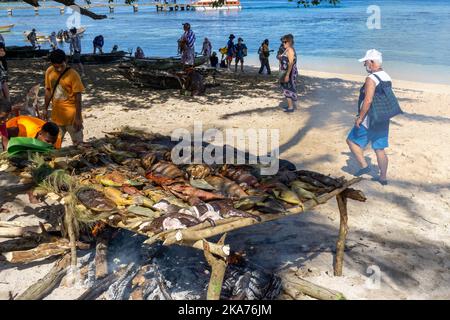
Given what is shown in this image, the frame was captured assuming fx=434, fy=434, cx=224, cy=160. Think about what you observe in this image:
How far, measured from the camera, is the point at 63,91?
283 inches

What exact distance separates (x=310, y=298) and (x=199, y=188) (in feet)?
5.82

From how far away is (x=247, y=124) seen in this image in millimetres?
12188

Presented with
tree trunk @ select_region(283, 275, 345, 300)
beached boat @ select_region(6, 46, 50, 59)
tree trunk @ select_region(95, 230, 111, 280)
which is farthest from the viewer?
beached boat @ select_region(6, 46, 50, 59)

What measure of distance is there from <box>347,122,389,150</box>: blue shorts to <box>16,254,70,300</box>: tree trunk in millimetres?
5380

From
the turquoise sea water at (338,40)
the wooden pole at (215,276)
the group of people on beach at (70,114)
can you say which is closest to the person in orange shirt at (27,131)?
the group of people on beach at (70,114)

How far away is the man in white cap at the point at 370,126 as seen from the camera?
7.33 m

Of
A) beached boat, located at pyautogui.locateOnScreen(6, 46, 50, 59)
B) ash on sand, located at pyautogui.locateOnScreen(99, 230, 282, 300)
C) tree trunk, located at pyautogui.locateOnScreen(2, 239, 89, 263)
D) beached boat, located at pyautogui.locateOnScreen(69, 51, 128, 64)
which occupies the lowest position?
ash on sand, located at pyautogui.locateOnScreen(99, 230, 282, 300)

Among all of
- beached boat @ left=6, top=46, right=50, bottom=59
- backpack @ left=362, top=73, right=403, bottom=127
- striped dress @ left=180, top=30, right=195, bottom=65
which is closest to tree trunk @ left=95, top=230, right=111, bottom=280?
backpack @ left=362, top=73, right=403, bottom=127

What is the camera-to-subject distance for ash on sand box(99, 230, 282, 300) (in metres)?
4.75

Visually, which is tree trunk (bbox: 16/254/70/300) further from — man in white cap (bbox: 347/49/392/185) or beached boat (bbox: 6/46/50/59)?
beached boat (bbox: 6/46/50/59)

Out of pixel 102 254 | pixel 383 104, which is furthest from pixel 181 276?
pixel 383 104

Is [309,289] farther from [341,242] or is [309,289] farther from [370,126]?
[370,126]

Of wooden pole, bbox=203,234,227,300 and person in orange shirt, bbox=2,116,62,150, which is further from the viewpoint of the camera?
person in orange shirt, bbox=2,116,62,150

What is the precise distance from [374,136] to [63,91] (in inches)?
215
